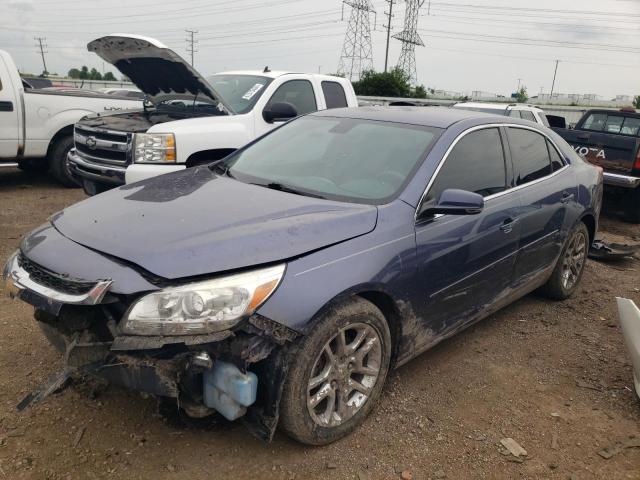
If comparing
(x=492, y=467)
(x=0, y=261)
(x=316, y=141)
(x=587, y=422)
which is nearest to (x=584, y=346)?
(x=587, y=422)

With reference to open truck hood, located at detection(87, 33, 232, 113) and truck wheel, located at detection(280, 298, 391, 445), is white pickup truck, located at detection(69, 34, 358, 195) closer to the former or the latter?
open truck hood, located at detection(87, 33, 232, 113)

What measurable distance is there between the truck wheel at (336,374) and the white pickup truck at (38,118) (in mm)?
6153

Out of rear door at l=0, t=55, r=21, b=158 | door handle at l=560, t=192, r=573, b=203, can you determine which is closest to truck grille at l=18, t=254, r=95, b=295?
door handle at l=560, t=192, r=573, b=203

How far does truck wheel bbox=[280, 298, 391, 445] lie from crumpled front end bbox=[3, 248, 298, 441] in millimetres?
98

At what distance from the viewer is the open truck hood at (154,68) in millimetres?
5895

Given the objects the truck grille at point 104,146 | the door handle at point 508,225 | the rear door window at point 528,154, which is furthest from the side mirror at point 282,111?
the door handle at point 508,225

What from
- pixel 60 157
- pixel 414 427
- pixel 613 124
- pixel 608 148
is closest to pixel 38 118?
pixel 60 157

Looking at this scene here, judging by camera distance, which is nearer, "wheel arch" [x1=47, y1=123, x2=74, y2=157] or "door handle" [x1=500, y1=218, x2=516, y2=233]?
"door handle" [x1=500, y1=218, x2=516, y2=233]

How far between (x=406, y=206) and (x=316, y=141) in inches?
40.1

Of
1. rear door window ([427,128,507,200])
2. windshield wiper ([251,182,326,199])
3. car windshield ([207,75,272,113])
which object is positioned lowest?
windshield wiper ([251,182,326,199])

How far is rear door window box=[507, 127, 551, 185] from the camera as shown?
12.9 feet

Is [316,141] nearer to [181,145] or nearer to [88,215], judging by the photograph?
[88,215]

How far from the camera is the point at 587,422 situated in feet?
10.2

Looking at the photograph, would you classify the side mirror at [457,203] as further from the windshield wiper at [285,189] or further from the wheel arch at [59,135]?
the wheel arch at [59,135]
